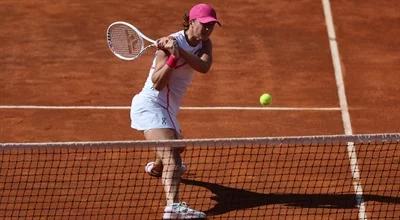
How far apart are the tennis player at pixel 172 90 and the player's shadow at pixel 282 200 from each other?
52 centimetres

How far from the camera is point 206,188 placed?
34.1 ft

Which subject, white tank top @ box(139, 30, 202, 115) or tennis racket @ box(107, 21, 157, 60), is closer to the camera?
white tank top @ box(139, 30, 202, 115)

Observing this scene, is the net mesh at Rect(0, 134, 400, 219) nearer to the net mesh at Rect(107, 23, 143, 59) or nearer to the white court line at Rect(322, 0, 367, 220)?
the white court line at Rect(322, 0, 367, 220)

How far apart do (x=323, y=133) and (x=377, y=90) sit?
1.49 meters

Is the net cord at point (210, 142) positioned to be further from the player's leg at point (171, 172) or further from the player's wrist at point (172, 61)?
the player's wrist at point (172, 61)

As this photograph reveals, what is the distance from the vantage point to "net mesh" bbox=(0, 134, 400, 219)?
9898 millimetres

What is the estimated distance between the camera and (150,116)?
9945mm

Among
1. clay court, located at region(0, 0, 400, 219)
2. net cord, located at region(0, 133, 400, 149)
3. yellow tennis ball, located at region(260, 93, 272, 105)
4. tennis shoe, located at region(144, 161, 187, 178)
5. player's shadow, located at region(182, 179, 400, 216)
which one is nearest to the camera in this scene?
net cord, located at region(0, 133, 400, 149)

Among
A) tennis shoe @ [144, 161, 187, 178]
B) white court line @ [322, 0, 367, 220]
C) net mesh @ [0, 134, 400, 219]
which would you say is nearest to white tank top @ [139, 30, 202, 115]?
net mesh @ [0, 134, 400, 219]

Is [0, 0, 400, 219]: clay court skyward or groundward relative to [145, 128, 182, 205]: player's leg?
skyward

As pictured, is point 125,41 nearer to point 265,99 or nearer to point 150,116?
point 150,116

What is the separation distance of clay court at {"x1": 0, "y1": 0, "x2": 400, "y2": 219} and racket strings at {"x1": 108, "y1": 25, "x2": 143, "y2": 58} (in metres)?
1.34

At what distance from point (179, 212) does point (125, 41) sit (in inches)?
75.6

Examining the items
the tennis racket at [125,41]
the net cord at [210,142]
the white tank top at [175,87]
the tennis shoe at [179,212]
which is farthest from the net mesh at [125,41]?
the net cord at [210,142]
